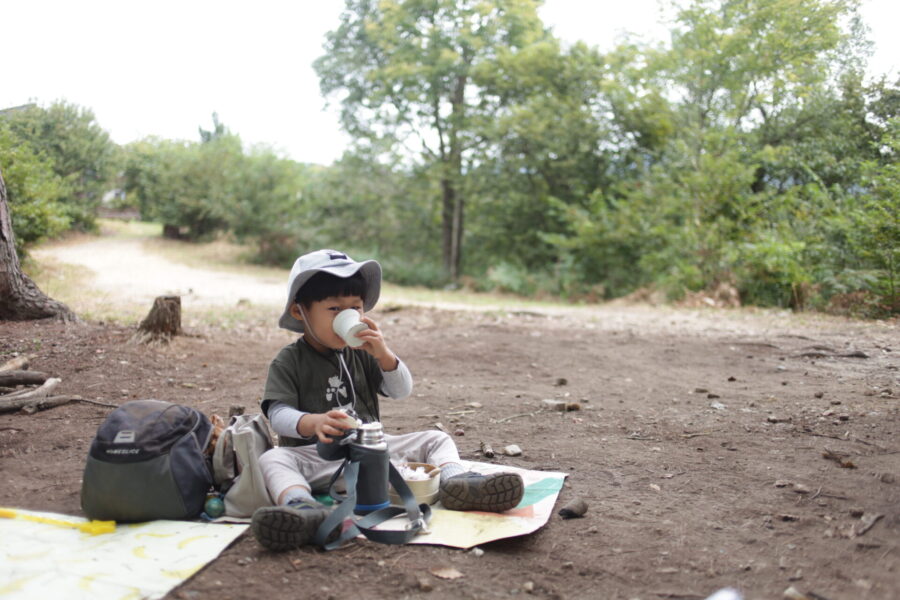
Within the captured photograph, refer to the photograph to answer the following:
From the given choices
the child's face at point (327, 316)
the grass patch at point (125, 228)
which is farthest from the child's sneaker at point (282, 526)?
the grass patch at point (125, 228)

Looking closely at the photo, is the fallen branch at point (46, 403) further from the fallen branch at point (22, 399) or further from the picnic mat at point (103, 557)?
the picnic mat at point (103, 557)

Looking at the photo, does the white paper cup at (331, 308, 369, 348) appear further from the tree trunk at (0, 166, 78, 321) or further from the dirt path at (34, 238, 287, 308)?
the dirt path at (34, 238, 287, 308)

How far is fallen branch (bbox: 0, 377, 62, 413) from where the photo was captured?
3801 mm

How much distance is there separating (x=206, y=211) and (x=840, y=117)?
526 inches

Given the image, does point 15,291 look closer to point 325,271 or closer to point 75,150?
point 75,150

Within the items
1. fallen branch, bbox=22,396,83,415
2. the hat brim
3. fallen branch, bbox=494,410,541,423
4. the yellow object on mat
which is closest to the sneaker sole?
the yellow object on mat

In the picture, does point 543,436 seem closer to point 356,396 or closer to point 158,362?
point 356,396

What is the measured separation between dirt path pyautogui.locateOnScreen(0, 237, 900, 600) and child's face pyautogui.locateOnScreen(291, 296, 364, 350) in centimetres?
83

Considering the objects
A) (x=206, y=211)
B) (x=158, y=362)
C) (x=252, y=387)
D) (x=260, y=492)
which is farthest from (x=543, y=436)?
(x=206, y=211)

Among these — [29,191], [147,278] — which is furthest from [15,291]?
[147,278]

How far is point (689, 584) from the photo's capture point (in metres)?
2.01

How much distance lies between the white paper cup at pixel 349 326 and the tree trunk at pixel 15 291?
3.99 metres

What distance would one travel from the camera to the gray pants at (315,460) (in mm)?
2545

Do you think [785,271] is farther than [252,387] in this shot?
Yes
